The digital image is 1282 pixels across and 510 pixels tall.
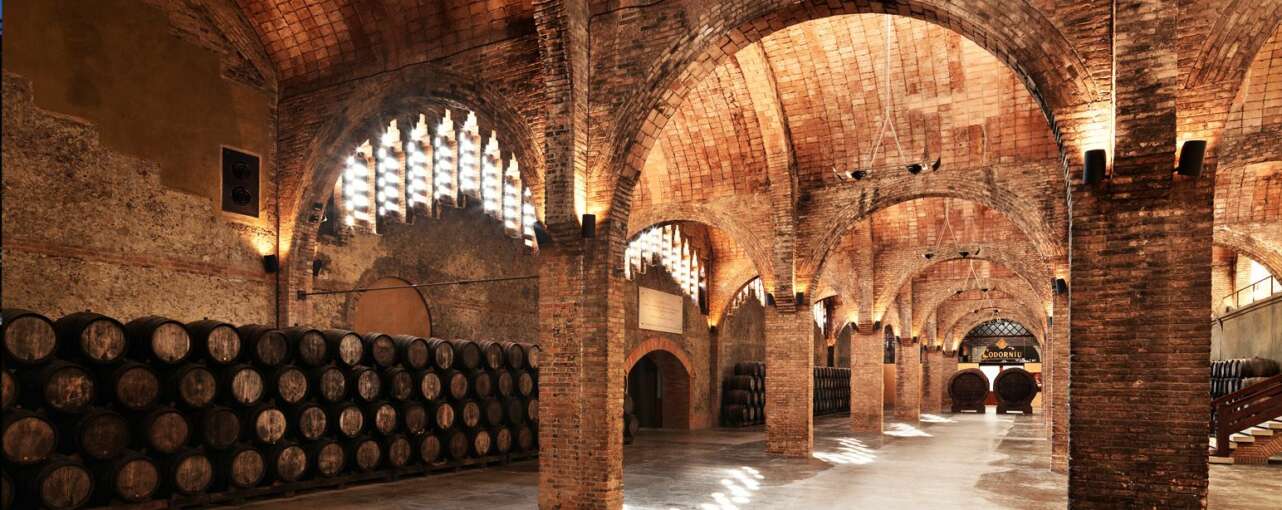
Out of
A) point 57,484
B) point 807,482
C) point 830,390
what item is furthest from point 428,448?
point 830,390

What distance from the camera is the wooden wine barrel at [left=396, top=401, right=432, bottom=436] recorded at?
38.6 feet

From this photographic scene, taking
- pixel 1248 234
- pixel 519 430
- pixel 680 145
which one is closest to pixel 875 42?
pixel 680 145

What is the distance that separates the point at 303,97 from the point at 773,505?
31.3ft

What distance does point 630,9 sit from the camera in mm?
9648

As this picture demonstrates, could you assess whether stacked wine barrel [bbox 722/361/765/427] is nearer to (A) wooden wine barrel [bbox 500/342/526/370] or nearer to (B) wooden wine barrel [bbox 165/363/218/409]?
(A) wooden wine barrel [bbox 500/342/526/370]

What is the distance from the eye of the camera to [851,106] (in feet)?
49.1

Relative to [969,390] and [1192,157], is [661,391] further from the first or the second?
[969,390]

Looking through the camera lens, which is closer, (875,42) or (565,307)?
(565,307)

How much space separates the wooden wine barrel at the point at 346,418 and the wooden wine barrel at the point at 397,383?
2.22ft

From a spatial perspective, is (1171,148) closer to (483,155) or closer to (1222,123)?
(1222,123)

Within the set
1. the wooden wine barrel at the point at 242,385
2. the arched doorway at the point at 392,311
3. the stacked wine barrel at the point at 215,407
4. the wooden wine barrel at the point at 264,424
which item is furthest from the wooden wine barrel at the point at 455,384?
the wooden wine barrel at the point at 242,385

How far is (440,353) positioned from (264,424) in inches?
121

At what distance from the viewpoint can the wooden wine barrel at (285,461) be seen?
32.5 ft

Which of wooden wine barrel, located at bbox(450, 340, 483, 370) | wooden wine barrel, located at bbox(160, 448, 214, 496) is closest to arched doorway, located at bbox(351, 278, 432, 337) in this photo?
wooden wine barrel, located at bbox(450, 340, 483, 370)
